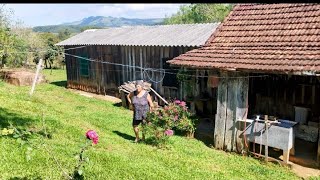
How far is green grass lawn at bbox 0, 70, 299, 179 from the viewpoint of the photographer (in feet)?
22.1

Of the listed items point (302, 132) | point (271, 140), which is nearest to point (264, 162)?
point (271, 140)

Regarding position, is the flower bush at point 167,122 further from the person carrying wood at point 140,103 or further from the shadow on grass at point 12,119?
the shadow on grass at point 12,119

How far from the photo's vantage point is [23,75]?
71.0ft

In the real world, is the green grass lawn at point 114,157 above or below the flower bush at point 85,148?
below

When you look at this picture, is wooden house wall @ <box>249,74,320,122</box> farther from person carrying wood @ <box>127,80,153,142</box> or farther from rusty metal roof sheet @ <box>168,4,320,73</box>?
person carrying wood @ <box>127,80,153,142</box>

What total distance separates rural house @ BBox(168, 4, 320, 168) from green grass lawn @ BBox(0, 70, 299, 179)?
0.91 meters

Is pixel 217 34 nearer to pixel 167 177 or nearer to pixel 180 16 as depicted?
pixel 167 177

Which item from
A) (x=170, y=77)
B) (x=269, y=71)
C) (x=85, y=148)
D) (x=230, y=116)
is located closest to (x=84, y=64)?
(x=170, y=77)

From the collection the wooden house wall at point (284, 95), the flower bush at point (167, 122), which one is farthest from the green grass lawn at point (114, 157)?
the wooden house wall at point (284, 95)

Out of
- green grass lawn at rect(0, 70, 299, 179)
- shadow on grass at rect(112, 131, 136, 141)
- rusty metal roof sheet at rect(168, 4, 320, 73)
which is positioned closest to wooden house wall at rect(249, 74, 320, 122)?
rusty metal roof sheet at rect(168, 4, 320, 73)

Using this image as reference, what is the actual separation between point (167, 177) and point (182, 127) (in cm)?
426

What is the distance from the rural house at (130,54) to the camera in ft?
51.0

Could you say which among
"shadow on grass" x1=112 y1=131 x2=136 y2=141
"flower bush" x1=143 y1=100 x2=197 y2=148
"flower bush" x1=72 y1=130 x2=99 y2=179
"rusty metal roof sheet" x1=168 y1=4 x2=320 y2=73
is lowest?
"shadow on grass" x1=112 y1=131 x2=136 y2=141

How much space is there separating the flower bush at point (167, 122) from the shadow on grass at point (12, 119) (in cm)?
355
